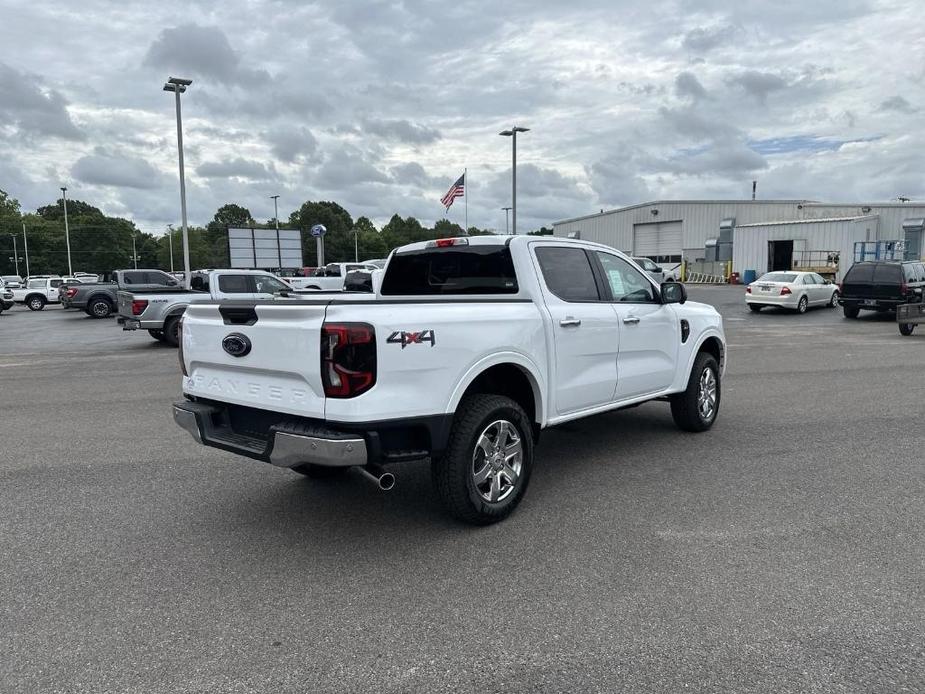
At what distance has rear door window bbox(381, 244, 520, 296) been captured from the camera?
5.12m

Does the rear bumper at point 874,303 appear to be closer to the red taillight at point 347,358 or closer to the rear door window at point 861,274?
the rear door window at point 861,274

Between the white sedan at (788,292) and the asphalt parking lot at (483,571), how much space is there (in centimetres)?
1708

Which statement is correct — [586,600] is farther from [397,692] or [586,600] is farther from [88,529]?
[88,529]

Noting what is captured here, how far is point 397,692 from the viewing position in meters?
2.69

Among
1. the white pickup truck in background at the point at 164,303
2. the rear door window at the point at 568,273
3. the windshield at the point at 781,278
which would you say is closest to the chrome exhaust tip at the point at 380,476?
the rear door window at the point at 568,273

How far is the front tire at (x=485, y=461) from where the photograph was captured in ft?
13.3

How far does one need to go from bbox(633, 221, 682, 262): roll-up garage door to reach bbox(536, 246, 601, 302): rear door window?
51.9 meters

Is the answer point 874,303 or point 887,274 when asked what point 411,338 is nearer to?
point 874,303

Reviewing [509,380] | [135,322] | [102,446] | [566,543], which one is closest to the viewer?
[566,543]

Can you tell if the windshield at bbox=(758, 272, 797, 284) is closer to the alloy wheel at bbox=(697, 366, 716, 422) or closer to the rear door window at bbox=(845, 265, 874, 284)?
the rear door window at bbox=(845, 265, 874, 284)

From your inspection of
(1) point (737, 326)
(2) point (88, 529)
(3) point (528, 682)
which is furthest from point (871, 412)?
(1) point (737, 326)

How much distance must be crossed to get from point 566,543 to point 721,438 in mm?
3209

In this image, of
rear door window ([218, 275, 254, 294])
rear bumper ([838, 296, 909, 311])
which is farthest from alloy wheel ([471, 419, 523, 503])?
rear bumper ([838, 296, 909, 311])

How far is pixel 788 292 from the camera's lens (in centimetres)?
2253
